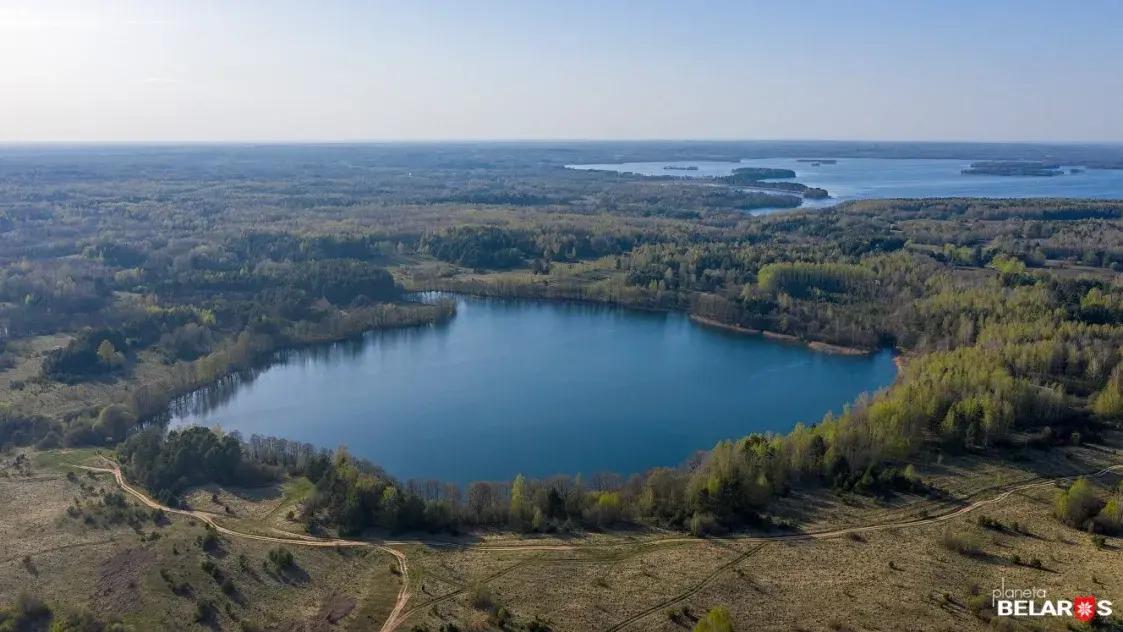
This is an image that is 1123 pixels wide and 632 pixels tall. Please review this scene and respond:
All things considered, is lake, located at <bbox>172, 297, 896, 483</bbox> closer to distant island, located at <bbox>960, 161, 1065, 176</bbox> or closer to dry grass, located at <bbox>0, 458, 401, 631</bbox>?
dry grass, located at <bbox>0, 458, 401, 631</bbox>

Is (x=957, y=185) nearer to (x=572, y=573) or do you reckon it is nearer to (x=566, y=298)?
(x=566, y=298)

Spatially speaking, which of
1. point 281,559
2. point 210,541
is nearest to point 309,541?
point 281,559

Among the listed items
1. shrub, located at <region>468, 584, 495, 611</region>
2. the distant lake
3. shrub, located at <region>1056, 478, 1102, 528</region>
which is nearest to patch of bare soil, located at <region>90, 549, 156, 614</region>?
shrub, located at <region>468, 584, 495, 611</region>

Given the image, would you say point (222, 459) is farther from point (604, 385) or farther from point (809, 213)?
point (809, 213)

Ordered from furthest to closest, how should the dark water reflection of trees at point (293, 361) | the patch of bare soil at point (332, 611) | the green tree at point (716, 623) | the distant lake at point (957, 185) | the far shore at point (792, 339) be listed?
1. the distant lake at point (957, 185)
2. the far shore at point (792, 339)
3. the dark water reflection of trees at point (293, 361)
4. the patch of bare soil at point (332, 611)
5. the green tree at point (716, 623)

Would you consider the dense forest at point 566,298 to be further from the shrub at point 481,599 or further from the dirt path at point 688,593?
the shrub at point 481,599

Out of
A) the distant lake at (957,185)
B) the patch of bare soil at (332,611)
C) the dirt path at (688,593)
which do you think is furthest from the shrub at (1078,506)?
the distant lake at (957,185)
